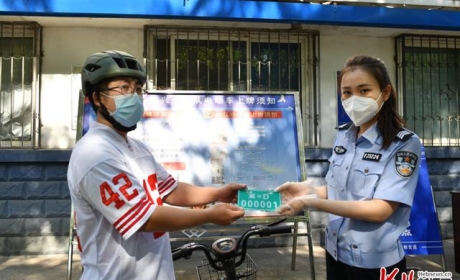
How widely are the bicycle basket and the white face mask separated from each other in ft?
3.09

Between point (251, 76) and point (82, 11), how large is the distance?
235 centimetres

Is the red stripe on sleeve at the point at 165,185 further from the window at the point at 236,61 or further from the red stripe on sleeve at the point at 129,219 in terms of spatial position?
the window at the point at 236,61

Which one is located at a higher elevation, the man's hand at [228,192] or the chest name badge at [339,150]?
the chest name badge at [339,150]

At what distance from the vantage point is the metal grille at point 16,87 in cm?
534

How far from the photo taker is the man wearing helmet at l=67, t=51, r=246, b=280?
137 cm

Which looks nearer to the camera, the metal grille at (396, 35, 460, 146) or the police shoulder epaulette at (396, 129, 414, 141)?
the police shoulder epaulette at (396, 129, 414, 141)

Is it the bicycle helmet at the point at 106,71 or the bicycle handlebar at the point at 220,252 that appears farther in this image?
the bicycle handlebar at the point at 220,252

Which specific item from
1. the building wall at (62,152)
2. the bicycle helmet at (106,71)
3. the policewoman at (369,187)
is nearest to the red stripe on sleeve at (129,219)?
the bicycle helmet at (106,71)

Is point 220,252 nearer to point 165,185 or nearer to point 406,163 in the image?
point 165,185

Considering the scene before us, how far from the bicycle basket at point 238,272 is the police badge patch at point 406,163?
90 cm

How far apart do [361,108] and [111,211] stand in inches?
46.7

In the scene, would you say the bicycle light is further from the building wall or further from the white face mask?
the building wall

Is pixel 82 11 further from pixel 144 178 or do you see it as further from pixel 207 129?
pixel 144 178

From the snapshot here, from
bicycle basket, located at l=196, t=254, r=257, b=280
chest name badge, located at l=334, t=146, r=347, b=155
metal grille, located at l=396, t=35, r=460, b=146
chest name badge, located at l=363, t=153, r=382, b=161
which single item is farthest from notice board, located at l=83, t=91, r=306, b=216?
metal grille, located at l=396, t=35, r=460, b=146
